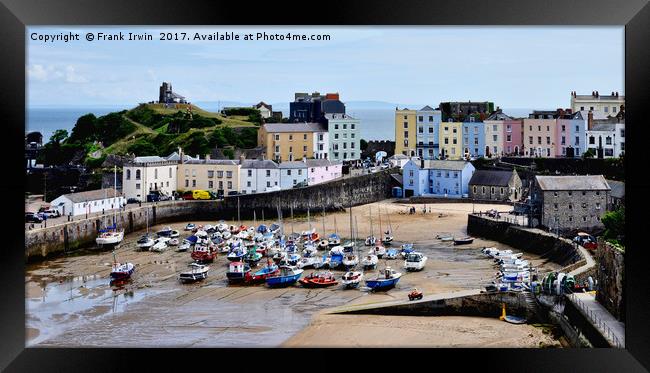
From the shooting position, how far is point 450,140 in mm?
17141

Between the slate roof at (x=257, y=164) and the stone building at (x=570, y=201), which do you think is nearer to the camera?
the stone building at (x=570, y=201)

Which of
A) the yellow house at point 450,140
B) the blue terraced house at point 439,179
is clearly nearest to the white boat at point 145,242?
the blue terraced house at point 439,179

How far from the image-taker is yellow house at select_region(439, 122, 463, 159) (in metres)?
16.8

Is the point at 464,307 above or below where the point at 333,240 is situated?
below

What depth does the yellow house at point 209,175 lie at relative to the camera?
1512 centimetres

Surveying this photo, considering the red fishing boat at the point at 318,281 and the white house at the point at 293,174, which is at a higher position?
the white house at the point at 293,174

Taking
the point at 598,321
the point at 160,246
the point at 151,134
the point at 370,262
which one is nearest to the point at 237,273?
the point at 370,262

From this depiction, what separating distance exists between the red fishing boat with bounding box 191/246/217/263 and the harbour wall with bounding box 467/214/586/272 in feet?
13.9

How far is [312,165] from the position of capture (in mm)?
15516

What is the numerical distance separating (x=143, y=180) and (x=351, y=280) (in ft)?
16.3

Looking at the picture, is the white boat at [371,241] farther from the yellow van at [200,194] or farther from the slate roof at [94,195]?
the slate roof at [94,195]

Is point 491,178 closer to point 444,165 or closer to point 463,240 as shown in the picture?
point 444,165

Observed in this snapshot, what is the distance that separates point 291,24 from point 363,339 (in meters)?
3.46
